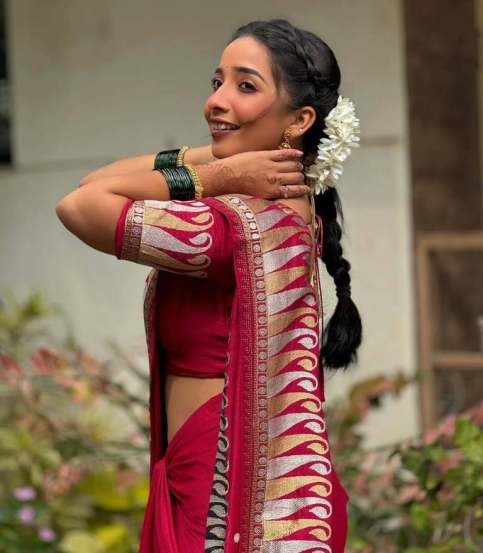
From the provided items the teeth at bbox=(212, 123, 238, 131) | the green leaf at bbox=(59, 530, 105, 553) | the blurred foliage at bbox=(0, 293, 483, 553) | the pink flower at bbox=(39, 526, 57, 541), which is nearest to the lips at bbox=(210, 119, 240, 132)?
the teeth at bbox=(212, 123, 238, 131)

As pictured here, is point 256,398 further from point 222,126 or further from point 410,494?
point 410,494

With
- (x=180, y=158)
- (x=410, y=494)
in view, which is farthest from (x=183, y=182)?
(x=410, y=494)

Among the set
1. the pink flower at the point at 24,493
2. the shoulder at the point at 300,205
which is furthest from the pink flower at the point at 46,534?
the shoulder at the point at 300,205

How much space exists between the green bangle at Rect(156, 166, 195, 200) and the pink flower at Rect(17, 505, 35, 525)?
2549 mm

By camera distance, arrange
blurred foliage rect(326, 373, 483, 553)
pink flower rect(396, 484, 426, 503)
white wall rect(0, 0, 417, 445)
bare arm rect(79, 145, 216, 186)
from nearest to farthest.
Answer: bare arm rect(79, 145, 216, 186) → blurred foliage rect(326, 373, 483, 553) → pink flower rect(396, 484, 426, 503) → white wall rect(0, 0, 417, 445)

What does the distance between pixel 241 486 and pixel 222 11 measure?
128 inches

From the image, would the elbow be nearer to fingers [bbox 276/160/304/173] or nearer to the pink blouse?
the pink blouse

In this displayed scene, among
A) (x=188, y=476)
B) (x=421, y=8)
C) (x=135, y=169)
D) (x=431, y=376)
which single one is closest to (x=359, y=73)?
(x=421, y=8)

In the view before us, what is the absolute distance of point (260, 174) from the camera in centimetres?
257

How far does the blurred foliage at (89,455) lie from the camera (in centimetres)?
455

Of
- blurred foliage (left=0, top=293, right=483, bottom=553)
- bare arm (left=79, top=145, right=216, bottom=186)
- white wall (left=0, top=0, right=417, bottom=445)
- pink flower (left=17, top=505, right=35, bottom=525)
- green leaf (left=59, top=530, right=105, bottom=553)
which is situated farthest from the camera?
white wall (left=0, top=0, right=417, bottom=445)

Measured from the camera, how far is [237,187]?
2586mm

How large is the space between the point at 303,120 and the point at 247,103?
131 mm

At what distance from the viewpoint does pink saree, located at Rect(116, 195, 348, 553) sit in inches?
97.3
